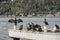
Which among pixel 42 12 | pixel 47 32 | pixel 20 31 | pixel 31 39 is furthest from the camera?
pixel 42 12

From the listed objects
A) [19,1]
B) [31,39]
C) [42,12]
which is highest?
[19,1]

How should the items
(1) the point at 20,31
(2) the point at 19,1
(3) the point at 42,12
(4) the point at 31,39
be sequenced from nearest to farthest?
(4) the point at 31,39, (1) the point at 20,31, (3) the point at 42,12, (2) the point at 19,1

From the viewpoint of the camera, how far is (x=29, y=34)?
24016 millimetres

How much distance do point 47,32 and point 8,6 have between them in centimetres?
9611

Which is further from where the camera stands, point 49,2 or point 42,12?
point 49,2

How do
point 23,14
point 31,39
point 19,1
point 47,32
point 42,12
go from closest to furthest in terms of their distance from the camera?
point 47,32 → point 31,39 → point 42,12 → point 23,14 → point 19,1

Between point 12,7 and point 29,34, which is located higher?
point 12,7

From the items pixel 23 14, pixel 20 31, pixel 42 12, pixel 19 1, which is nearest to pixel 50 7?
pixel 42 12

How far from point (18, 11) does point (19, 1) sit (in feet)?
25.9

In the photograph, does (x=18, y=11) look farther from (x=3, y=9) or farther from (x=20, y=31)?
(x=20, y=31)

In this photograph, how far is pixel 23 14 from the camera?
105m

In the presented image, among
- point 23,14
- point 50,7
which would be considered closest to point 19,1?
point 23,14

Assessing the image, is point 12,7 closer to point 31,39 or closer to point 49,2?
point 49,2

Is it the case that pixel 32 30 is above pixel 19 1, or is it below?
below
